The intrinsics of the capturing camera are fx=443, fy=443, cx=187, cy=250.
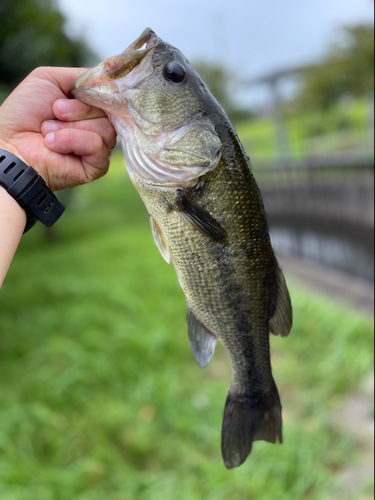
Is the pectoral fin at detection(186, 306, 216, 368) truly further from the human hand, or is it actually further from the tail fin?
the human hand

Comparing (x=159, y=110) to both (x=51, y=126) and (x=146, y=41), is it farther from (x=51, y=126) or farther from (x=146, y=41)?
(x=51, y=126)

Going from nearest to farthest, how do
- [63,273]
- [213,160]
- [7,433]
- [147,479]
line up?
1. [213,160]
2. [147,479]
3. [7,433]
4. [63,273]

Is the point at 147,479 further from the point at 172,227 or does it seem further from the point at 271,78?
the point at 271,78

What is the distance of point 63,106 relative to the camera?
156 centimetres

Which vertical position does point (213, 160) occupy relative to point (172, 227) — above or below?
above

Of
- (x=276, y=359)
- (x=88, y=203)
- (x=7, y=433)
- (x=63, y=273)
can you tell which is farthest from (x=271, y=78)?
(x=7, y=433)

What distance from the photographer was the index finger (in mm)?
1558

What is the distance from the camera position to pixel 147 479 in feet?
9.82

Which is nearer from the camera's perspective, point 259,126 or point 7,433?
point 7,433

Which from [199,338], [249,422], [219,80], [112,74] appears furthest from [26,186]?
[219,80]

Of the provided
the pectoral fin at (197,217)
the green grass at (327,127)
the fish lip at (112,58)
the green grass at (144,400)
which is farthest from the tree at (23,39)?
the green grass at (327,127)

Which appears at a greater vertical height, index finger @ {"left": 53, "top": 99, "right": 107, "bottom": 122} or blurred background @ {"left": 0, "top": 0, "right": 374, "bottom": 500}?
index finger @ {"left": 53, "top": 99, "right": 107, "bottom": 122}

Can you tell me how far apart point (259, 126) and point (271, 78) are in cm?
2140

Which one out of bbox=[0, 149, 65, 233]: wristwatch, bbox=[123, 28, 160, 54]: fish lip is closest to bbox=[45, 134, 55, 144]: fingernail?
bbox=[0, 149, 65, 233]: wristwatch
